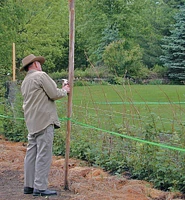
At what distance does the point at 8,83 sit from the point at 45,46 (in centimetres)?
2043

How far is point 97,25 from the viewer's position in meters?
44.3

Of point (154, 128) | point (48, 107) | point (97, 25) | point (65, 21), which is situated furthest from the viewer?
point (97, 25)

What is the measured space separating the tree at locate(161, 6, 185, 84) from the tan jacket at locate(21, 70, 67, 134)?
32.6m

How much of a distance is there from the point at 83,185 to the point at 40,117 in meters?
1.10

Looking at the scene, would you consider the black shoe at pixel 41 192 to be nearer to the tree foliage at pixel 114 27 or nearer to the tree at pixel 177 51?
the tree foliage at pixel 114 27

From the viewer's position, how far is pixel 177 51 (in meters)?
38.5

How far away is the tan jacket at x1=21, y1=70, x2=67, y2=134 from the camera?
5535 millimetres

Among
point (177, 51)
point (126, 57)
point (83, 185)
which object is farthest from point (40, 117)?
point (177, 51)

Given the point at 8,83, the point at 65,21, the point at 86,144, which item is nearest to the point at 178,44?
the point at 65,21

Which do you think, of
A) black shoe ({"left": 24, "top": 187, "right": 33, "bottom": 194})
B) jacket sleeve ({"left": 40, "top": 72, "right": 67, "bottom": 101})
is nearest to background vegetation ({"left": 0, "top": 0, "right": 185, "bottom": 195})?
jacket sleeve ({"left": 40, "top": 72, "right": 67, "bottom": 101})

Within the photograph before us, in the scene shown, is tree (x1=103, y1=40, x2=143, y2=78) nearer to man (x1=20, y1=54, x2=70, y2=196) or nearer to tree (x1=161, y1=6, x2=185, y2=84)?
tree (x1=161, y1=6, x2=185, y2=84)

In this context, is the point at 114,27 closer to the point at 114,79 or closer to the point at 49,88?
the point at 114,79

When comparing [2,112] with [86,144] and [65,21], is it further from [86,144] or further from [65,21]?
[65,21]

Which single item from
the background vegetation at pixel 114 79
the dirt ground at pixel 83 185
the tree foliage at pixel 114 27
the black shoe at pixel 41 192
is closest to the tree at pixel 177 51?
the background vegetation at pixel 114 79
